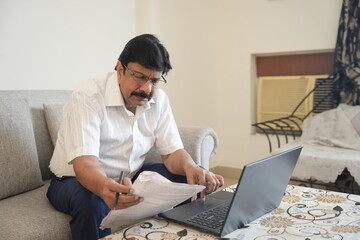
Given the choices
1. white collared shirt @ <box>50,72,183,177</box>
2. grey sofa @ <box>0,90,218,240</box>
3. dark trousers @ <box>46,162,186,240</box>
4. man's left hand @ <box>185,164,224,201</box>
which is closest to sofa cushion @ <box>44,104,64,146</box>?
grey sofa @ <box>0,90,218,240</box>

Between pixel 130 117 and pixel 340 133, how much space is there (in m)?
1.68

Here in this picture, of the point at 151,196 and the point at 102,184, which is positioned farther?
the point at 102,184

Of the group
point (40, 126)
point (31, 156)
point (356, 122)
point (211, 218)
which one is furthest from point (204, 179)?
point (356, 122)

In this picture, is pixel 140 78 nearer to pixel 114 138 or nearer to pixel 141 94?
pixel 141 94

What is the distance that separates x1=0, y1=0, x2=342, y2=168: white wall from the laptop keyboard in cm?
135

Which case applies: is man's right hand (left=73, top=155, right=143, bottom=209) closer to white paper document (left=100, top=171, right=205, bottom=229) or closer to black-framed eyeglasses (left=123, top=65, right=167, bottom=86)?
white paper document (left=100, top=171, right=205, bottom=229)

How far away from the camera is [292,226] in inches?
42.4

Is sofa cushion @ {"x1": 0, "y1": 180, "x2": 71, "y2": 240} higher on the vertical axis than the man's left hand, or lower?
lower

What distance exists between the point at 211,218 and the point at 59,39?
1.55 metres

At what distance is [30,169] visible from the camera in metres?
1.66

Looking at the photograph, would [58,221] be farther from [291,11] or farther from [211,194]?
[291,11]

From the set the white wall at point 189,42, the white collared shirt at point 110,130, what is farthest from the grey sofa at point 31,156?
the white wall at point 189,42

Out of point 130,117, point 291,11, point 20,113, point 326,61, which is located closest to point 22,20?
point 20,113

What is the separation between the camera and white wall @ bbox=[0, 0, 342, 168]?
7.00 ft
